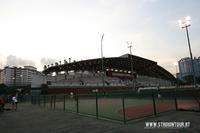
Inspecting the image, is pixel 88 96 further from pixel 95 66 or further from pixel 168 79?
pixel 168 79

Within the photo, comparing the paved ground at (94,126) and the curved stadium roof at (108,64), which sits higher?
the curved stadium roof at (108,64)

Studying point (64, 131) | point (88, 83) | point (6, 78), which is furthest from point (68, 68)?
point (6, 78)

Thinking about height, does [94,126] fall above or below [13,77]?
below

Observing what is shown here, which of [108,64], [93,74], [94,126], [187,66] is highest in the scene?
[187,66]

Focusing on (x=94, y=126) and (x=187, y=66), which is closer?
(x=94, y=126)

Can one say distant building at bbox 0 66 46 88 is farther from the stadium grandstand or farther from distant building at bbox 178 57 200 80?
distant building at bbox 178 57 200 80

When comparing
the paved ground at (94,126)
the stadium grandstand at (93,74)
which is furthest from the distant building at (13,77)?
the paved ground at (94,126)

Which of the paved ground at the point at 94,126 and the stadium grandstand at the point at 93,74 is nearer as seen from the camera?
the paved ground at the point at 94,126

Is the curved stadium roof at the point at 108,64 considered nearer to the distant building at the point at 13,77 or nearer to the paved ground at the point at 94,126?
the distant building at the point at 13,77

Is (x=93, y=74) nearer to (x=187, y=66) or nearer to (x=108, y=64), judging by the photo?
(x=108, y=64)

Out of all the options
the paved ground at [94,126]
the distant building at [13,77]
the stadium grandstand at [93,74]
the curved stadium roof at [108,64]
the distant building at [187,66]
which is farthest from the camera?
the distant building at [13,77]

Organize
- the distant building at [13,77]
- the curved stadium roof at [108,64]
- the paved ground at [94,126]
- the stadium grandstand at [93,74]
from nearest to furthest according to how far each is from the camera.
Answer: the paved ground at [94,126], the stadium grandstand at [93,74], the curved stadium roof at [108,64], the distant building at [13,77]

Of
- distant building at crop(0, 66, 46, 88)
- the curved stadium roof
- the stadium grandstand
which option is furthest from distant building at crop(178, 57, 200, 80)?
distant building at crop(0, 66, 46, 88)

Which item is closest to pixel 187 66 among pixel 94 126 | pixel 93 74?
pixel 93 74
